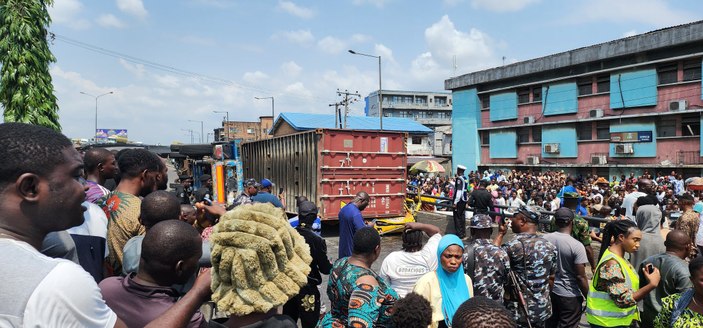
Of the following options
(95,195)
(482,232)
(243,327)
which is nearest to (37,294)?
(243,327)

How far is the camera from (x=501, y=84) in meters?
30.6

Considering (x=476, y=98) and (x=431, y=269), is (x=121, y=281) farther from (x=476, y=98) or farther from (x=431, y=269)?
(x=476, y=98)

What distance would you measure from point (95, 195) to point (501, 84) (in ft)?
100

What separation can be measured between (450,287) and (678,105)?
2417cm

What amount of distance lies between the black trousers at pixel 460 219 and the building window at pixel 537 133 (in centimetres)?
2022

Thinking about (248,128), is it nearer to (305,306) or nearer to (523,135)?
(523,135)

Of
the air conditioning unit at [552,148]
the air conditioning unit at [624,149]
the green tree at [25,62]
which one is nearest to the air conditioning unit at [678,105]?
the air conditioning unit at [624,149]

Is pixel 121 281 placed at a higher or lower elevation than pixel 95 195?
lower

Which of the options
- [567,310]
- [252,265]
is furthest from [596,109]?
[252,265]

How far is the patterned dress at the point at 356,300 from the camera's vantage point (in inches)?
105

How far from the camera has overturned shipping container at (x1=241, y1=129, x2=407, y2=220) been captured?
36.6ft

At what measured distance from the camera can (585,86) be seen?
25.6m

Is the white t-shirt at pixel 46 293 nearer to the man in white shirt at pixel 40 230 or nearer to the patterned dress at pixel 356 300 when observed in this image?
the man in white shirt at pixel 40 230

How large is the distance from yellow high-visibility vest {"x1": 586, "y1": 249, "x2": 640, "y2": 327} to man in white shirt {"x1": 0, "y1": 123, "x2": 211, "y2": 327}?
12.1ft
